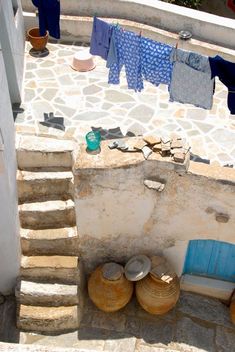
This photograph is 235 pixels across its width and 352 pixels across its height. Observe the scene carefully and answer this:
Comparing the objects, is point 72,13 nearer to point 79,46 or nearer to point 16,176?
point 79,46

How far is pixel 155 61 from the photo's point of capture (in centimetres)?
855

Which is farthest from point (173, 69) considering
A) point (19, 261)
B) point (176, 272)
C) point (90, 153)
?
point (19, 261)

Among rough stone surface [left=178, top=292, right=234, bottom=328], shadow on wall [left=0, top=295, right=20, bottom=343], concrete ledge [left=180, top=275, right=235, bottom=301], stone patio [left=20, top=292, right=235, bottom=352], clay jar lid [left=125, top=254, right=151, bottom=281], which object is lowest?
shadow on wall [left=0, top=295, right=20, bottom=343]

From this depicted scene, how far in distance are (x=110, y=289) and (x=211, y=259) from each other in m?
2.21

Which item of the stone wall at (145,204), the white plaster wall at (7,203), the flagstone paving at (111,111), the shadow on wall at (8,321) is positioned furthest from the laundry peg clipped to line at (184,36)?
the shadow on wall at (8,321)

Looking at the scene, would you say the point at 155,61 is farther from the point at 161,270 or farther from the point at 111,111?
the point at 161,270

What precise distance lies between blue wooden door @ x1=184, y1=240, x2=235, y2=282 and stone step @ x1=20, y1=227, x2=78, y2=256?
7.88ft

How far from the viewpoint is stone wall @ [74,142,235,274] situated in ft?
24.3

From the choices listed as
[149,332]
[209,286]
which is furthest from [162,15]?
[149,332]

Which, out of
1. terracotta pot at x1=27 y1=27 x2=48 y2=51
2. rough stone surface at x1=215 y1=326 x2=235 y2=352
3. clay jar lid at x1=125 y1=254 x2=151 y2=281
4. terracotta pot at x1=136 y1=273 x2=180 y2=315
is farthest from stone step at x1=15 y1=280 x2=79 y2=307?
terracotta pot at x1=27 y1=27 x2=48 y2=51

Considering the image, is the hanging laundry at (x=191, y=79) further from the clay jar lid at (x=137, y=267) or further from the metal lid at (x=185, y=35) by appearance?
the clay jar lid at (x=137, y=267)

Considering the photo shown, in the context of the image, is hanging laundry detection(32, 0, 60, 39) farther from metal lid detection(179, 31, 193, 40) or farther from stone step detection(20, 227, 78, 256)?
stone step detection(20, 227, 78, 256)

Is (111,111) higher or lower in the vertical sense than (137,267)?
higher

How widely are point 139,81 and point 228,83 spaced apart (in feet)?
6.37
